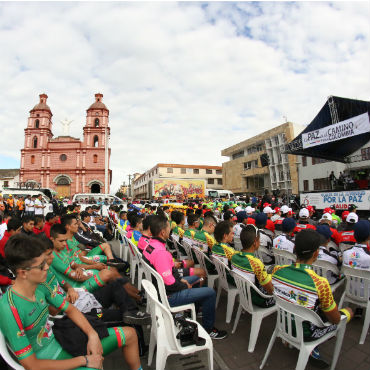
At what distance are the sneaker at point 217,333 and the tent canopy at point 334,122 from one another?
15406mm

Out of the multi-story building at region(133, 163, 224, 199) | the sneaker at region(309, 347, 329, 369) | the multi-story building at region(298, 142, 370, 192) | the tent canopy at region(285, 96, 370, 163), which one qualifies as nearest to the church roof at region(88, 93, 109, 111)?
the multi-story building at region(133, 163, 224, 199)

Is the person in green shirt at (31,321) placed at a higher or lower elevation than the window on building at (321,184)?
lower

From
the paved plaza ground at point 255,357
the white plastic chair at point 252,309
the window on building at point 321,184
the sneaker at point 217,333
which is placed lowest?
the paved plaza ground at point 255,357

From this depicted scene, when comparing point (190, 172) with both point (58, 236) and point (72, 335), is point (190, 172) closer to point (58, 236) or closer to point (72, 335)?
point (58, 236)

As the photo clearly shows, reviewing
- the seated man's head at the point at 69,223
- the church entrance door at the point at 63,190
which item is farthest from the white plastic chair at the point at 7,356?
the church entrance door at the point at 63,190

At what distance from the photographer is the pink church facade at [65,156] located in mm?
40531

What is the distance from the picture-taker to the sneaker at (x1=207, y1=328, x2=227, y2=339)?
2951mm

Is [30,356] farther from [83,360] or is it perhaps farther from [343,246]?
[343,246]

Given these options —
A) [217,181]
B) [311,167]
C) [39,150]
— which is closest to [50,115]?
[39,150]

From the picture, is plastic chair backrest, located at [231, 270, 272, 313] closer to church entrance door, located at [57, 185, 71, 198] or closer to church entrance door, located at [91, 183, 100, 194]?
church entrance door, located at [91, 183, 100, 194]

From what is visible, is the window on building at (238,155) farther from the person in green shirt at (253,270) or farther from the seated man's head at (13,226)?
the person in green shirt at (253,270)

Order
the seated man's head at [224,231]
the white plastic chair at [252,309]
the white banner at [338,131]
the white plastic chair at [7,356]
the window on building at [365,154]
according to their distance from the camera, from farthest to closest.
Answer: the window on building at [365,154], the white banner at [338,131], the seated man's head at [224,231], the white plastic chair at [252,309], the white plastic chair at [7,356]

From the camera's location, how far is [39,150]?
41156 millimetres

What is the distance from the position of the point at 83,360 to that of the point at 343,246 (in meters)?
4.12
